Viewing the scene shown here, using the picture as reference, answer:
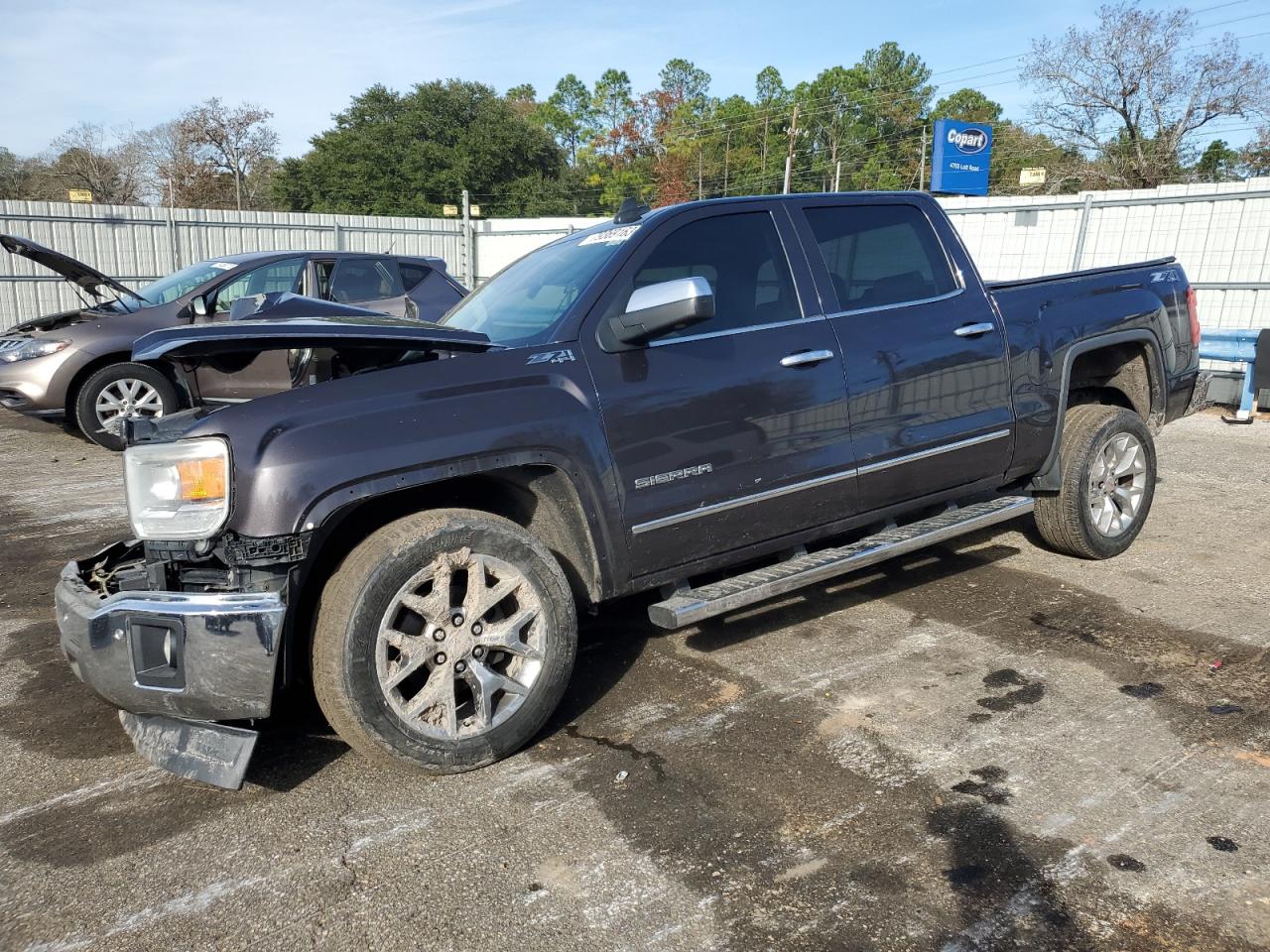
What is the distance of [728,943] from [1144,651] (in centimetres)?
263

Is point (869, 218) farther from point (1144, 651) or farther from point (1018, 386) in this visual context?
point (1144, 651)

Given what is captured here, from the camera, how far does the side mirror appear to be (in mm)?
3279

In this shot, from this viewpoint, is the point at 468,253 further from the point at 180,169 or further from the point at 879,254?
the point at 180,169

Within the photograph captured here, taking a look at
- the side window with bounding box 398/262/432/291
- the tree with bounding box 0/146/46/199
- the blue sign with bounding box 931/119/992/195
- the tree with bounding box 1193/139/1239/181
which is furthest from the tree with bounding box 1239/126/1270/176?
the tree with bounding box 0/146/46/199

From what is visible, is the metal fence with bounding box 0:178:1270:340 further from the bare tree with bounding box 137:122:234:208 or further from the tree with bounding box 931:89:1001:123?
the tree with bounding box 931:89:1001:123

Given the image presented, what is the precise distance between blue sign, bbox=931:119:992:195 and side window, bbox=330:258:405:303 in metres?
21.4

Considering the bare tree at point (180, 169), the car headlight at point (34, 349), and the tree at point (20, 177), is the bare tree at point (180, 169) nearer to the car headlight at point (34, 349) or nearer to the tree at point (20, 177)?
the tree at point (20, 177)

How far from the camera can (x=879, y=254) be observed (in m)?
4.35

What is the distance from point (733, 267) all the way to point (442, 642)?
1.94 metres

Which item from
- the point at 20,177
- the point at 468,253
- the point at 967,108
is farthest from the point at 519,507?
the point at 967,108

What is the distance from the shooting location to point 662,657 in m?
4.09

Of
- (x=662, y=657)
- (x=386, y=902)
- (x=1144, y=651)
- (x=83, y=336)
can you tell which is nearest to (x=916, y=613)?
(x=1144, y=651)

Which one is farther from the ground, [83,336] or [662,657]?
[83,336]

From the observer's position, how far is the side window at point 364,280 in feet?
32.5
